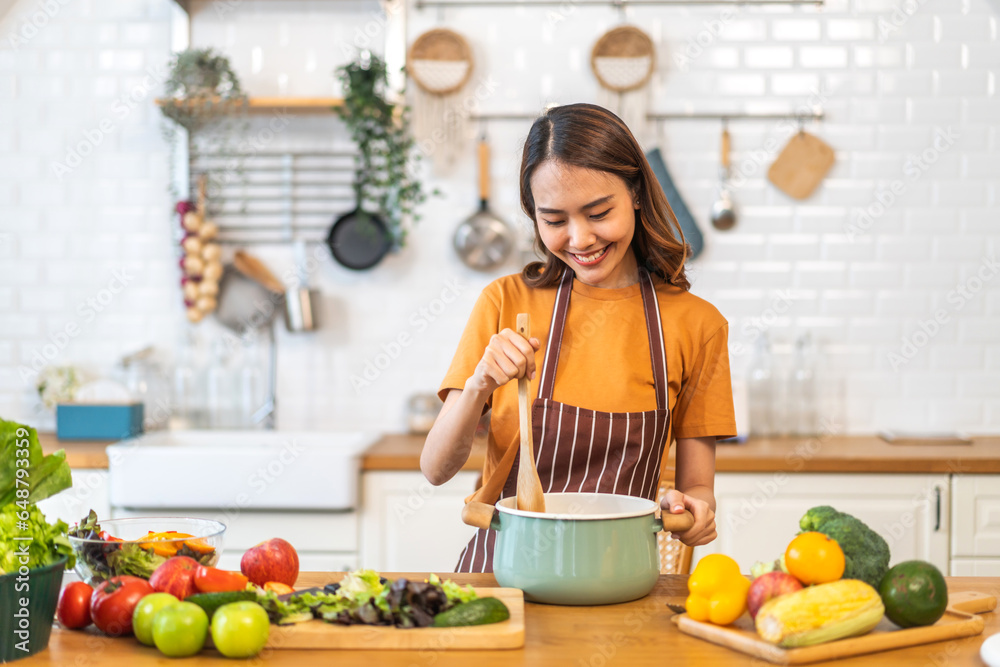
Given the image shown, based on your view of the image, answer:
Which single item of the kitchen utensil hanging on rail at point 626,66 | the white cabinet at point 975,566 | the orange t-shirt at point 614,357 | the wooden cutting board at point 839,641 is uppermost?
the kitchen utensil hanging on rail at point 626,66

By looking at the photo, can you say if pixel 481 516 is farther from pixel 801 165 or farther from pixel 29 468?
pixel 801 165

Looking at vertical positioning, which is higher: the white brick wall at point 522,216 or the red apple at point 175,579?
the white brick wall at point 522,216

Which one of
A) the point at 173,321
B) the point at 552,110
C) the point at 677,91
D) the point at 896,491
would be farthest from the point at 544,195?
the point at 173,321

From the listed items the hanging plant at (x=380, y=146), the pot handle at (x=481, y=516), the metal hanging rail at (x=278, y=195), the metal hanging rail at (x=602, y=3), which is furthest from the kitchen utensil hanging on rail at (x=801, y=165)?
the pot handle at (x=481, y=516)

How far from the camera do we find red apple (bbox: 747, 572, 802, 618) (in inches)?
39.7

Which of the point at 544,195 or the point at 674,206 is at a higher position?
the point at 674,206

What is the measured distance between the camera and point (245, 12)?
10.3 feet

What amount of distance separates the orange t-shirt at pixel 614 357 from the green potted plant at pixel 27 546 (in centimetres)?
66

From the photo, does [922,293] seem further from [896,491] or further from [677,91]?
[677,91]

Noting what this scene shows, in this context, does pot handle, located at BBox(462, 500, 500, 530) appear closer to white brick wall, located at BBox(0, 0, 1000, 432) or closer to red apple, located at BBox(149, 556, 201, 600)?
red apple, located at BBox(149, 556, 201, 600)

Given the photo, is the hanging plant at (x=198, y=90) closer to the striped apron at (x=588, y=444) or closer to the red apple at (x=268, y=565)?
the striped apron at (x=588, y=444)

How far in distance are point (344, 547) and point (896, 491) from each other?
1.57 metres

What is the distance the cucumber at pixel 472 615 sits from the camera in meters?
1.03

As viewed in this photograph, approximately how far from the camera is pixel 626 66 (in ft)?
9.98
